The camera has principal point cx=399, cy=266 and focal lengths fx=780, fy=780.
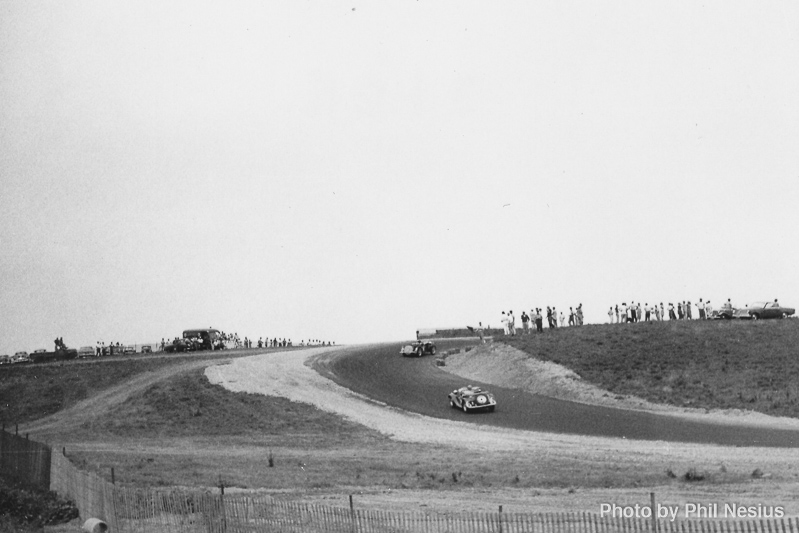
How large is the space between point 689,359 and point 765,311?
63.1 ft

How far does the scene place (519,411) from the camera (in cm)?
3928

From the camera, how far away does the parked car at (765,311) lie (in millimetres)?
62250

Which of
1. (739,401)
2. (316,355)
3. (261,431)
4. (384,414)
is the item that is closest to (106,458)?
(261,431)

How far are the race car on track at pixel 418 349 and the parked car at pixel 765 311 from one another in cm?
2505

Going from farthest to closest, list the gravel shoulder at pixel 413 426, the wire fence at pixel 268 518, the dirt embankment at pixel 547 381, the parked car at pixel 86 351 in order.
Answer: the parked car at pixel 86 351, the dirt embankment at pixel 547 381, the gravel shoulder at pixel 413 426, the wire fence at pixel 268 518

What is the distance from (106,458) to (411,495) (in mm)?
15766

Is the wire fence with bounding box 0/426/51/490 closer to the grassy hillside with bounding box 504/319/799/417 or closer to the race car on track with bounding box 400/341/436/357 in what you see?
the grassy hillside with bounding box 504/319/799/417

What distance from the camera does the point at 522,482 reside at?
21.7 meters

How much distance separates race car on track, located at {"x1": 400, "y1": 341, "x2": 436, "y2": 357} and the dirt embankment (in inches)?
132

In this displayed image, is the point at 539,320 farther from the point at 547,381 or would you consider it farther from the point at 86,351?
the point at 86,351

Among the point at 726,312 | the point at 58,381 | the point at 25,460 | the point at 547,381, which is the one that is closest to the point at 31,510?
the point at 25,460

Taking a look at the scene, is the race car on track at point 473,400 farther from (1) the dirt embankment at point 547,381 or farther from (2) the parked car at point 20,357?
(2) the parked car at point 20,357

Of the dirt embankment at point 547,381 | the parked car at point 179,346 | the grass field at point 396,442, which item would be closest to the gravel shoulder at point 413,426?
the grass field at point 396,442

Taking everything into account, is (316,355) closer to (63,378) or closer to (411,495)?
(63,378)
